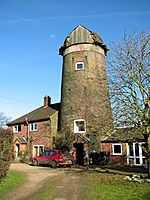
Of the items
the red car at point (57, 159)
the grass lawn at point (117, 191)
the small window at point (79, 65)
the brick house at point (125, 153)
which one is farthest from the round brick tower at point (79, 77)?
the grass lawn at point (117, 191)

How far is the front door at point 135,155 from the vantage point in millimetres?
25172

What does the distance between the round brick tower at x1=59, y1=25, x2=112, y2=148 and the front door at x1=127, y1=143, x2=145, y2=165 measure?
5258mm

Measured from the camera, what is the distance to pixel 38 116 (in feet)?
113

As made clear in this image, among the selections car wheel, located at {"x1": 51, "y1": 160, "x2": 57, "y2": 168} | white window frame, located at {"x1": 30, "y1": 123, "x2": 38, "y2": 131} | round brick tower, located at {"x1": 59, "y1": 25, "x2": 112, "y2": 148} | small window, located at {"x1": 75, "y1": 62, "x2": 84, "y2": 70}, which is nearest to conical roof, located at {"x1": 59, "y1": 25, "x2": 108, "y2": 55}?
round brick tower, located at {"x1": 59, "y1": 25, "x2": 112, "y2": 148}

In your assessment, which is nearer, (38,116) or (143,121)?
(143,121)

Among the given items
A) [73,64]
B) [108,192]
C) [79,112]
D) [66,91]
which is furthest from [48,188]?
[73,64]

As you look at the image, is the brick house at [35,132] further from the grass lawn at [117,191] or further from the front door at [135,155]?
the grass lawn at [117,191]

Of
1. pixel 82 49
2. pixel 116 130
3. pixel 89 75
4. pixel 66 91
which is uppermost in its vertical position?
pixel 82 49

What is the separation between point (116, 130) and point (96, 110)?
11.5 m

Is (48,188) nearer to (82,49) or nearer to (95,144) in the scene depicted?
(95,144)

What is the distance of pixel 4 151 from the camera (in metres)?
14.2

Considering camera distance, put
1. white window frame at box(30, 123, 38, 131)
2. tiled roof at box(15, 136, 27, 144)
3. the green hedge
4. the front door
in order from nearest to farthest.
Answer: the green hedge → the front door → white window frame at box(30, 123, 38, 131) → tiled roof at box(15, 136, 27, 144)

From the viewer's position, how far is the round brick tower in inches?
1185

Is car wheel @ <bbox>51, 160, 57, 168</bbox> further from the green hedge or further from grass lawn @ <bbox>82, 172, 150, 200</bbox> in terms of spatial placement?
grass lawn @ <bbox>82, 172, 150, 200</bbox>
